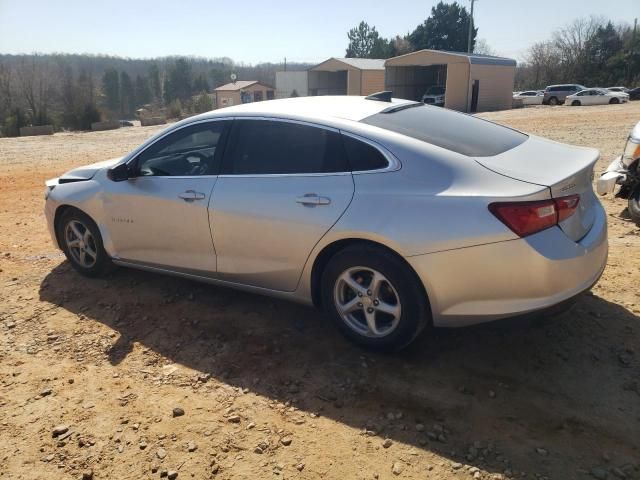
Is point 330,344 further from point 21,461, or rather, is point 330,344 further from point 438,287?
point 21,461

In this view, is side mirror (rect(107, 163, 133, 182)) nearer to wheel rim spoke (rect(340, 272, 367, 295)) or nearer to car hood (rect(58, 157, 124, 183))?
car hood (rect(58, 157, 124, 183))

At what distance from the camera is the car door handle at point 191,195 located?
13.1ft

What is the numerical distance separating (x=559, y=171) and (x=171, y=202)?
281cm

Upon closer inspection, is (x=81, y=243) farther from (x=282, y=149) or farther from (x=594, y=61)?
(x=594, y=61)

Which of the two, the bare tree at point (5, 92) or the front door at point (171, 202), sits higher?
the bare tree at point (5, 92)

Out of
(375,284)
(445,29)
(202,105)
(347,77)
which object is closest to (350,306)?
(375,284)

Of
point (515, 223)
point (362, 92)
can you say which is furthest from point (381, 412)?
point (362, 92)

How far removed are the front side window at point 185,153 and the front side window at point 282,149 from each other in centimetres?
19

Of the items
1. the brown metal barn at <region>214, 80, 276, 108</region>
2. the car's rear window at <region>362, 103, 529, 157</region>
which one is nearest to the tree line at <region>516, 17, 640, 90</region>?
the brown metal barn at <region>214, 80, 276, 108</region>

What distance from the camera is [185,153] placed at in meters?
4.34

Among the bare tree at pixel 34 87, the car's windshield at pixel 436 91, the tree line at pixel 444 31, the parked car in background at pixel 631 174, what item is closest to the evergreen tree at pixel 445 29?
the tree line at pixel 444 31

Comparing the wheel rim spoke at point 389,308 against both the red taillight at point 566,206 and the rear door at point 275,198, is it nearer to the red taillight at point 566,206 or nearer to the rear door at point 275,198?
the rear door at point 275,198

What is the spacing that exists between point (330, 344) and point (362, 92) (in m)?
41.5

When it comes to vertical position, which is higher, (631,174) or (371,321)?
(631,174)
